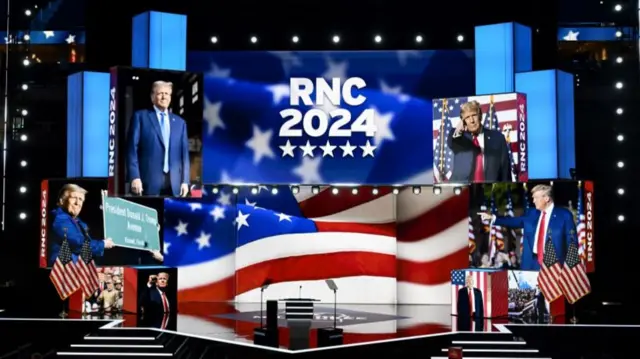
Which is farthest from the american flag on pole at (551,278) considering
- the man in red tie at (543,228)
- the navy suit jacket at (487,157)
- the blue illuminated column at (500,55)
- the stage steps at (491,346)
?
the blue illuminated column at (500,55)

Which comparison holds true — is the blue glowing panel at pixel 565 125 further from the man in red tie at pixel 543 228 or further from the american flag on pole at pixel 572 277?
the american flag on pole at pixel 572 277

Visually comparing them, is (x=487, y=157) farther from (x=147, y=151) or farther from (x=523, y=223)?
(x=147, y=151)

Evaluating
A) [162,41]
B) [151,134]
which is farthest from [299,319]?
[162,41]

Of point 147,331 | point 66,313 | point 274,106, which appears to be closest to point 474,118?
point 274,106

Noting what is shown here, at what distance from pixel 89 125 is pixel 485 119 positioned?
20.3 feet

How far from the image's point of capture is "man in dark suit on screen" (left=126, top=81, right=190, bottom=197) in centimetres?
1331

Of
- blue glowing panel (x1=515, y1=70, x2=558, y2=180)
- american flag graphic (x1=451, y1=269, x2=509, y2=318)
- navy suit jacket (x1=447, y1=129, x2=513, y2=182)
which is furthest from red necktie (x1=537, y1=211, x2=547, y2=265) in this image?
blue glowing panel (x1=515, y1=70, x2=558, y2=180)

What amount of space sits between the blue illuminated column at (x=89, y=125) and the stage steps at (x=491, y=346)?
651 cm

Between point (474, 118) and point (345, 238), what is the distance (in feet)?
11.9

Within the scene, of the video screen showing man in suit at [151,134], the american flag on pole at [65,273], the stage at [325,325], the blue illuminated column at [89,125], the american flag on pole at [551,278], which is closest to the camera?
the stage at [325,325]

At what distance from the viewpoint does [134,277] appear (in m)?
13.4

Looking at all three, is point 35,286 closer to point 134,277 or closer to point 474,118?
point 134,277

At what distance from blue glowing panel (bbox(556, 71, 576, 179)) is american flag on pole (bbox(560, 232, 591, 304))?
5.82 feet

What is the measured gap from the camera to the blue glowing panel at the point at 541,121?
14.6 meters
